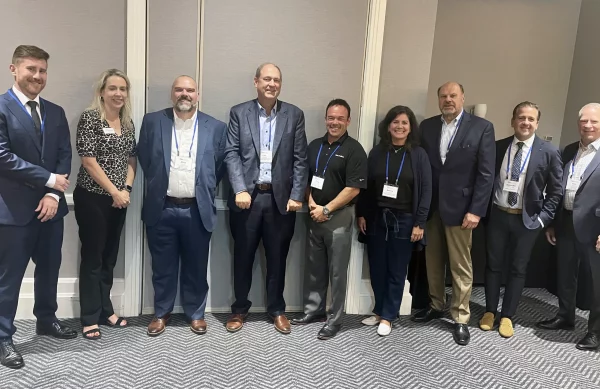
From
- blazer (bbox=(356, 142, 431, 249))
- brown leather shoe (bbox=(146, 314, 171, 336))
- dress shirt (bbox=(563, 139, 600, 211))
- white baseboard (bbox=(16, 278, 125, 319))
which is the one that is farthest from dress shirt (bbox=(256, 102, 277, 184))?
dress shirt (bbox=(563, 139, 600, 211))

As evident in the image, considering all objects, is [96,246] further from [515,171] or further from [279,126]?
[515,171]

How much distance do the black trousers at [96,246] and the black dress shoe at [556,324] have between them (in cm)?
321

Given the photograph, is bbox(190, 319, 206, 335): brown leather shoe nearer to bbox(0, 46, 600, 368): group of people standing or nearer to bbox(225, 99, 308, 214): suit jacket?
bbox(0, 46, 600, 368): group of people standing

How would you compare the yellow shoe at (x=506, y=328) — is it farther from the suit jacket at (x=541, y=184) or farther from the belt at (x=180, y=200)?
the belt at (x=180, y=200)

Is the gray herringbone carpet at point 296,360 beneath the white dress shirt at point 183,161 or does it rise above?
beneath

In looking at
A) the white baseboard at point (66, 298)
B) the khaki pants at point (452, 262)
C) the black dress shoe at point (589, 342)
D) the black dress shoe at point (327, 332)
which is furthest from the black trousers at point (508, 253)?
the white baseboard at point (66, 298)

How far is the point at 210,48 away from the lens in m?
3.09

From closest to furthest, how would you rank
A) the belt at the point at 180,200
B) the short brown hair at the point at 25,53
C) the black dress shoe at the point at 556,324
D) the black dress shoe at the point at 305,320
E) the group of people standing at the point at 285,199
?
1. the short brown hair at the point at 25,53
2. the group of people standing at the point at 285,199
3. the belt at the point at 180,200
4. the black dress shoe at the point at 305,320
5. the black dress shoe at the point at 556,324

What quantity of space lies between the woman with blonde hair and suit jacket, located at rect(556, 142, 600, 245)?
10.1ft

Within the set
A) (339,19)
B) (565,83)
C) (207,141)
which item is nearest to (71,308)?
(207,141)

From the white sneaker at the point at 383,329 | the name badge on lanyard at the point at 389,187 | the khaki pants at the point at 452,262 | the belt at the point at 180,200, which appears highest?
the name badge on lanyard at the point at 389,187

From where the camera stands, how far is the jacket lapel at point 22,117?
2475 millimetres

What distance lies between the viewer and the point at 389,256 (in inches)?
125

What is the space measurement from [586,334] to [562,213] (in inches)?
35.1
